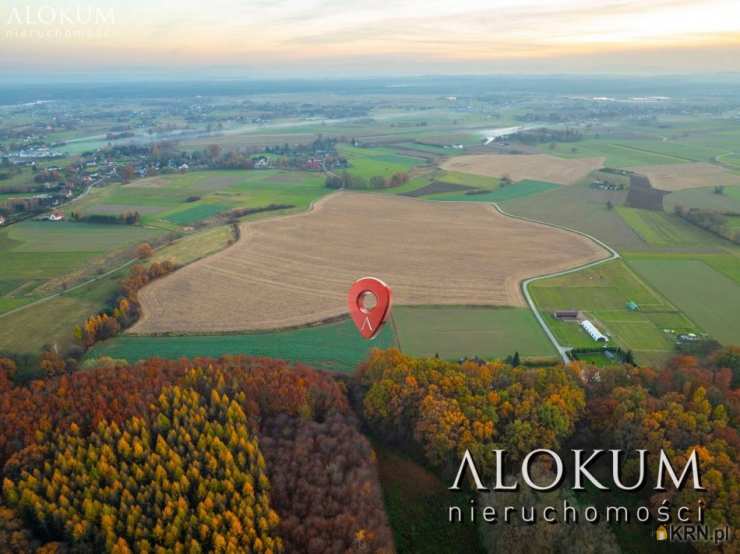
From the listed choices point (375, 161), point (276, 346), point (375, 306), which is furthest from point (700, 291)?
point (375, 161)

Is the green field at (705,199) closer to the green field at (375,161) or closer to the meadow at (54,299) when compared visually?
the green field at (375,161)

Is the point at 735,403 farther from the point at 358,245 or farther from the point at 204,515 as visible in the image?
the point at 358,245

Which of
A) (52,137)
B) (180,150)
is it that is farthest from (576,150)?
(52,137)

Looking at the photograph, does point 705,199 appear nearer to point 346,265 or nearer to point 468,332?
point 346,265

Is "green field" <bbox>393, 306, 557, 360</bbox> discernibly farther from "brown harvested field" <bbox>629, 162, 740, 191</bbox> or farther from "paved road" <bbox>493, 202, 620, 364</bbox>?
"brown harvested field" <bbox>629, 162, 740, 191</bbox>

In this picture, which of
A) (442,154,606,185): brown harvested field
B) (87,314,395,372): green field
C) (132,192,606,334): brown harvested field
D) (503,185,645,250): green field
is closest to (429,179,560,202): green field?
(503,185,645,250): green field

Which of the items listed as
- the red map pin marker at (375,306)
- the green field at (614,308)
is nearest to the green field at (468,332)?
the green field at (614,308)
